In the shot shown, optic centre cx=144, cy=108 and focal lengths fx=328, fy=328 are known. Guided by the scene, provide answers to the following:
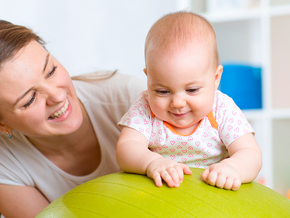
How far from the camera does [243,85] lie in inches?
121

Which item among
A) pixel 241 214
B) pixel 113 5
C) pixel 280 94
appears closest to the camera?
pixel 241 214

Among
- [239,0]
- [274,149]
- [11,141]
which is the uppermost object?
[239,0]

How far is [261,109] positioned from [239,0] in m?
1.05

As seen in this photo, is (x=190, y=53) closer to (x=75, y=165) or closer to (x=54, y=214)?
(x=54, y=214)

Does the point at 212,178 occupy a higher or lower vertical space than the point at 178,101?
lower

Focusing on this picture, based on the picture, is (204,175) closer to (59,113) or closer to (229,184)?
(229,184)

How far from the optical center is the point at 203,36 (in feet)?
3.35

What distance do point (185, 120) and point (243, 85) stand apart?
7.09 ft

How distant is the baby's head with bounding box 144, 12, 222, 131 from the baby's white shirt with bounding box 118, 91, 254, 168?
67 millimetres

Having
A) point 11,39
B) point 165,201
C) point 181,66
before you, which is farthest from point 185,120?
point 11,39

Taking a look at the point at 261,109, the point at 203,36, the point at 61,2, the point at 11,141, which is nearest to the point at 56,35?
the point at 61,2

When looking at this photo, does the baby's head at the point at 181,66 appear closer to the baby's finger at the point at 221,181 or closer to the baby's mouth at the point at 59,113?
the baby's finger at the point at 221,181

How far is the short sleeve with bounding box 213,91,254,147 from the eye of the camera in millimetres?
1086

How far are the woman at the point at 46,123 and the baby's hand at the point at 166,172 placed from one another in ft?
1.68
